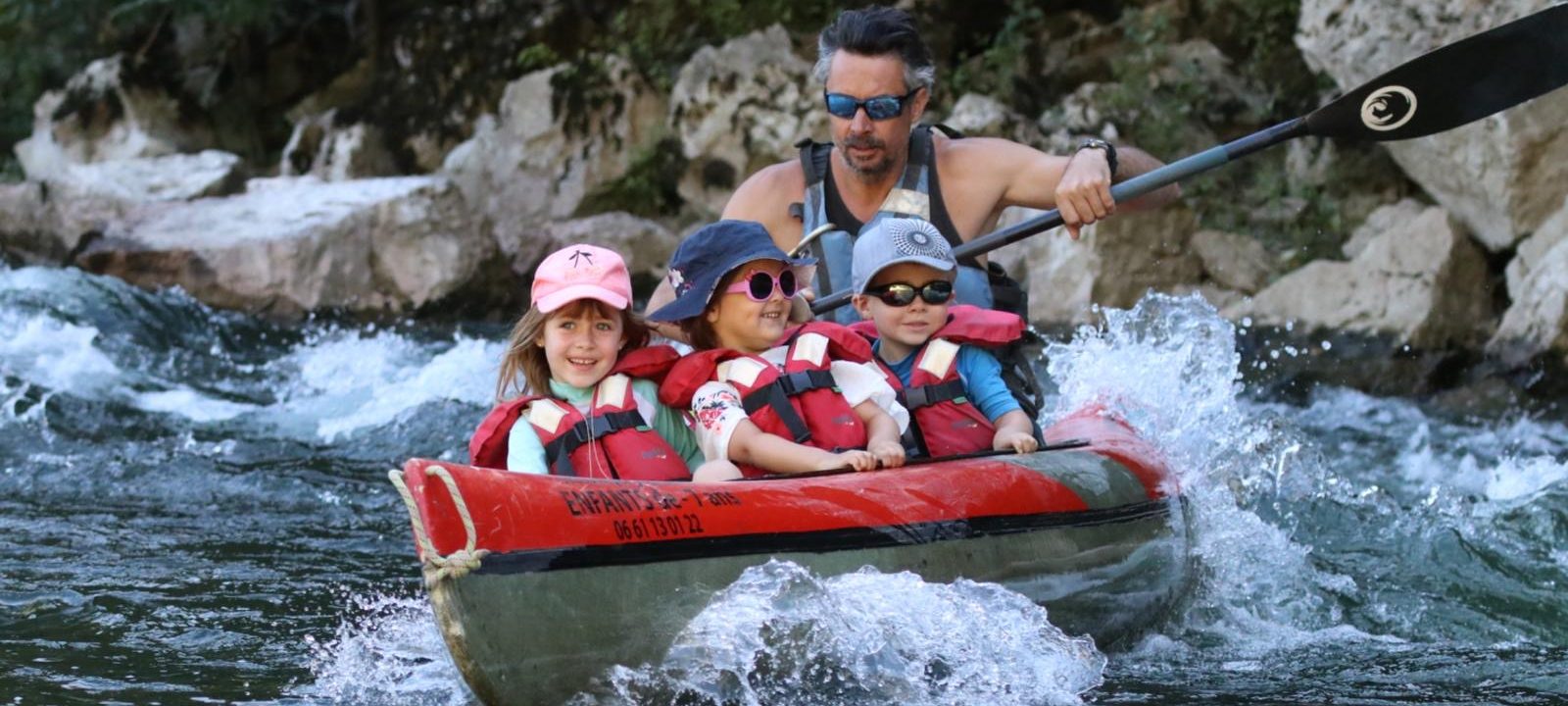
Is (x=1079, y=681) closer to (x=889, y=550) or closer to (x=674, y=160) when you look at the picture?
(x=889, y=550)

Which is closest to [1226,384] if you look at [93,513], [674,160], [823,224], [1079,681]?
[823,224]

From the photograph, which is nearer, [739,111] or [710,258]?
[710,258]

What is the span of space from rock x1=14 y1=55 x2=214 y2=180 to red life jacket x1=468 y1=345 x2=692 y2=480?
1140 cm

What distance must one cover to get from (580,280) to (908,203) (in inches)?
48.4

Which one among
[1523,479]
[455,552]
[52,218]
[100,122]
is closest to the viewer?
[455,552]

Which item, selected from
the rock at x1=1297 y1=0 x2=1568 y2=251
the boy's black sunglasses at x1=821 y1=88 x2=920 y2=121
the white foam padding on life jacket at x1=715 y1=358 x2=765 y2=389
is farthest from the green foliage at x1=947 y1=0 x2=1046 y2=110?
the white foam padding on life jacket at x1=715 y1=358 x2=765 y2=389

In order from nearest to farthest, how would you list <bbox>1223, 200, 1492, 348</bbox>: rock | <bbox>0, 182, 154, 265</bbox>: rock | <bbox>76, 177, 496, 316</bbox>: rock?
<bbox>1223, 200, 1492, 348</bbox>: rock
<bbox>76, 177, 496, 316</bbox>: rock
<bbox>0, 182, 154, 265</bbox>: rock

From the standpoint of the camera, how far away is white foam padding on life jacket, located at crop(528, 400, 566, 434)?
11.2 feet

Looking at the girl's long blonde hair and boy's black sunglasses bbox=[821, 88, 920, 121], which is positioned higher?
boy's black sunglasses bbox=[821, 88, 920, 121]

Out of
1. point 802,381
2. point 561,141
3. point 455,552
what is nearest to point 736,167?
point 561,141

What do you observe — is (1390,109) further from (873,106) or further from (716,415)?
(716,415)

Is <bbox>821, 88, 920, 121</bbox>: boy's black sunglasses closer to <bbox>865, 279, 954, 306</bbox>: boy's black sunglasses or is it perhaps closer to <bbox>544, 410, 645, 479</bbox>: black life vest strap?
<bbox>865, 279, 954, 306</bbox>: boy's black sunglasses

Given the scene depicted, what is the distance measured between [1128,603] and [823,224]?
1191mm

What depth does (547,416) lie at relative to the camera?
3430 mm
